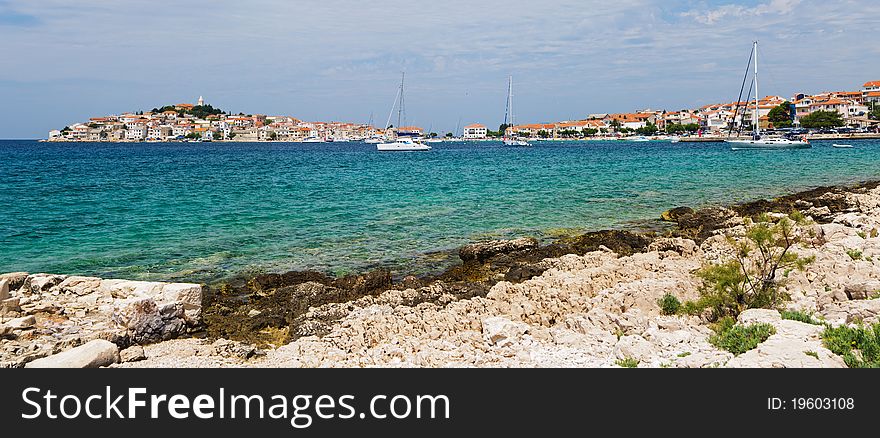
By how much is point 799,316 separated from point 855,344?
1271mm

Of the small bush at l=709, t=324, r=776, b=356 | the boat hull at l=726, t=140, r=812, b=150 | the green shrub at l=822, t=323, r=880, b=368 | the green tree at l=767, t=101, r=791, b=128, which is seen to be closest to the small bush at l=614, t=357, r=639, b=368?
the small bush at l=709, t=324, r=776, b=356

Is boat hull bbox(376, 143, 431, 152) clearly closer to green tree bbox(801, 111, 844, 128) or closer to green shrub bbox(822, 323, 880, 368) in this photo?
green tree bbox(801, 111, 844, 128)

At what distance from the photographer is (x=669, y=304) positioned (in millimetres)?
9555

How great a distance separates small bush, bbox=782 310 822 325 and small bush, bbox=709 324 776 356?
0.74m

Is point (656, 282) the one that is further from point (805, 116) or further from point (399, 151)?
point (805, 116)

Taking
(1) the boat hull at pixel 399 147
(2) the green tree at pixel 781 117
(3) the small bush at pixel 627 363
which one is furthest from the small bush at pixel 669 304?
(2) the green tree at pixel 781 117

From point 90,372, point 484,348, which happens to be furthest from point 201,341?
point 484,348

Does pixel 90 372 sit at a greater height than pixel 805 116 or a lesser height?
lesser

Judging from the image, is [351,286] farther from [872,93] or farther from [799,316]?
[872,93]

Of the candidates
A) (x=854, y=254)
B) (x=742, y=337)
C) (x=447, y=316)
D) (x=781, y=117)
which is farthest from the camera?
(x=781, y=117)

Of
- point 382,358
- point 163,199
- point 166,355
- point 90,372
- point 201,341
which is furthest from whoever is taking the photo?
point 163,199

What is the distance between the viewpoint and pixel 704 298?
928 cm

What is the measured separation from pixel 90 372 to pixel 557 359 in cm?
507

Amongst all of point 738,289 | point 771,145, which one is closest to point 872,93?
point 771,145
